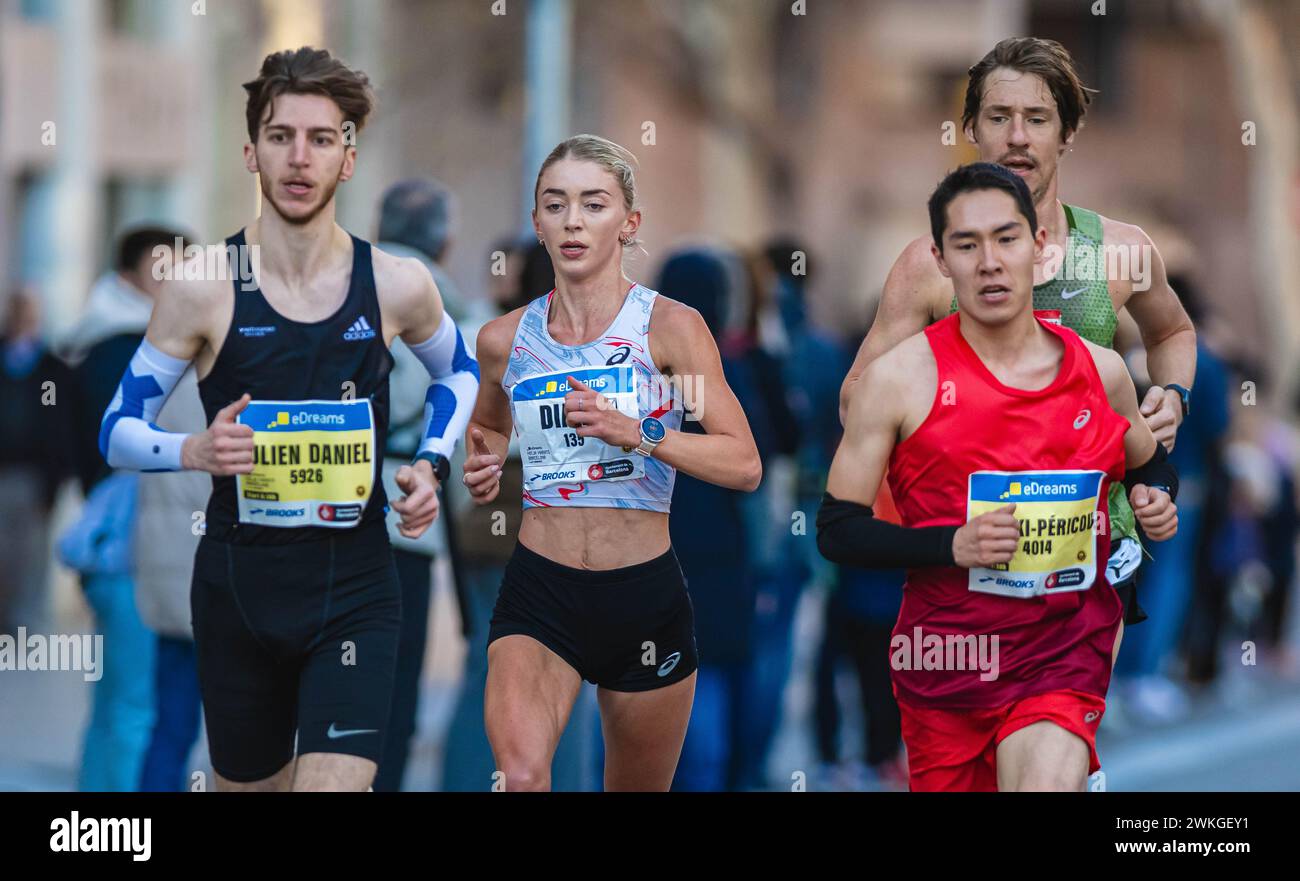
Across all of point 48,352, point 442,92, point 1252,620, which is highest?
point 442,92

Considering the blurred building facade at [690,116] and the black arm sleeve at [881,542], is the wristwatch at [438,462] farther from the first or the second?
the blurred building facade at [690,116]

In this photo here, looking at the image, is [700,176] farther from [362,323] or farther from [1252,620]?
[362,323]

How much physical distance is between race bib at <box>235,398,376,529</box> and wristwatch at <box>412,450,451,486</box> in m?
0.20

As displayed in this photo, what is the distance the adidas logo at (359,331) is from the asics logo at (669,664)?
1.15 m

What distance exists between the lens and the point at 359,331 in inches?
221

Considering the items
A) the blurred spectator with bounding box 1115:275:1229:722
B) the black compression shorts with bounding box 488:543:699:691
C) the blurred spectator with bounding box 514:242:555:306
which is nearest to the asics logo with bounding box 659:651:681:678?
the black compression shorts with bounding box 488:543:699:691

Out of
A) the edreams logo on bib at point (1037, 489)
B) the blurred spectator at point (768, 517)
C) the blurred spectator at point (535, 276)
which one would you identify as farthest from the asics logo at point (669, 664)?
the blurred spectator at point (768, 517)

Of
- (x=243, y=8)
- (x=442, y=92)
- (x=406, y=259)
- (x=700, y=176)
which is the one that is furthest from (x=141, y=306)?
(x=700, y=176)

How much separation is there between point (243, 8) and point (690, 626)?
14.8 metres

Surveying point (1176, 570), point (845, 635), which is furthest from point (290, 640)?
point (1176, 570)

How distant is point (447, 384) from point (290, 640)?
86cm

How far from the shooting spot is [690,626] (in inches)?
229

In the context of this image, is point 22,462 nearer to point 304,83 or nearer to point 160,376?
point 160,376

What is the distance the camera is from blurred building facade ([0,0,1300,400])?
54.4 ft
